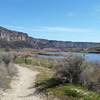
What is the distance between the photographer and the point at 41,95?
74.2ft

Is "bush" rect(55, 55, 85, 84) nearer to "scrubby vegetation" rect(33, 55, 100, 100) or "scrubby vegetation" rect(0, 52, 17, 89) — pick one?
"scrubby vegetation" rect(33, 55, 100, 100)

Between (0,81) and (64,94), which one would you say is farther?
(0,81)

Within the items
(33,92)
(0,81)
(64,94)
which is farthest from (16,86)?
(64,94)

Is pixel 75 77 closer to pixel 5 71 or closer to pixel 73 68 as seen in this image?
pixel 73 68

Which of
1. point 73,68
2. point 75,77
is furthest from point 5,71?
point 75,77

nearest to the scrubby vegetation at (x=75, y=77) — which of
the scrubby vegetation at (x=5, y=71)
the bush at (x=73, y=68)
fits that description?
the bush at (x=73, y=68)

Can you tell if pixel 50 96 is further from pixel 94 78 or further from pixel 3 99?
pixel 94 78

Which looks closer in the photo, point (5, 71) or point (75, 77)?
point (75, 77)

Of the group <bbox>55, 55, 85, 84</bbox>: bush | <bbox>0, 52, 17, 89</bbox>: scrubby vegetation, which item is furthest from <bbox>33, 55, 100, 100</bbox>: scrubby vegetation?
<bbox>0, 52, 17, 89</bbox>: scrubby vegetation

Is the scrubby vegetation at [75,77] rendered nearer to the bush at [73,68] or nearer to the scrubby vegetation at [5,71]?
the bush at [73,68]

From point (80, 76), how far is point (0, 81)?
8319 mm

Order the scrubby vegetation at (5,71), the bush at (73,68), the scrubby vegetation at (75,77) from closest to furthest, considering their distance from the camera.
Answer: the scrubby vegetation at (75,77)
the bush at (73,68)
the scrubby vegetation at (5,71)

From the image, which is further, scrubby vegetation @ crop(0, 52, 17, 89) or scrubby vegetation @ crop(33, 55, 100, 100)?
scrubby vegetation @ crop(0, 52, 17, 89)

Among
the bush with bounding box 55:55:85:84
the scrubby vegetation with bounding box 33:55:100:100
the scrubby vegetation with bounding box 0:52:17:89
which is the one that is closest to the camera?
the scrubby vegetation with bounding box 33:55:100:100
